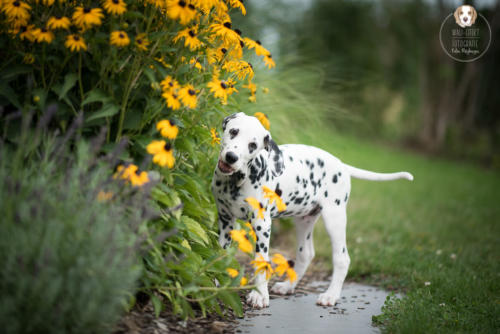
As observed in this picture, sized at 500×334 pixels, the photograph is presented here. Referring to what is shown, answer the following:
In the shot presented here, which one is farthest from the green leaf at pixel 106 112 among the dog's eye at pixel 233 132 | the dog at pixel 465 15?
the dog at pixel 465 15

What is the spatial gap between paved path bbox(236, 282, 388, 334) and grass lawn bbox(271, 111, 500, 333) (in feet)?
0.66

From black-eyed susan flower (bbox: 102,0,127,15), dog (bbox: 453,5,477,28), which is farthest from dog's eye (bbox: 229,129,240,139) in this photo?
dog (bbox: 453,5,477,28)

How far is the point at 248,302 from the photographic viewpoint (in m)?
3.41

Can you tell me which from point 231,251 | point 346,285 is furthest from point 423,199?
point 231,251

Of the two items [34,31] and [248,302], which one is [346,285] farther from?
[34,31]

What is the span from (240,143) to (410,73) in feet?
64.5

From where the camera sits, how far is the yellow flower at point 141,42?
102 inches

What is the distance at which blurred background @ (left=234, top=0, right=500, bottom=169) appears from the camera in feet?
50.7

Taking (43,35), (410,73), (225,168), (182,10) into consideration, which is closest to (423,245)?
(225,168)

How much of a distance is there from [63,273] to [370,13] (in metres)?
22.2

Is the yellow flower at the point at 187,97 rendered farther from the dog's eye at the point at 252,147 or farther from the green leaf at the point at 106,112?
the dog's eye at the point at 252,147

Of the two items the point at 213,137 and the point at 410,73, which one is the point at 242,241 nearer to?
the point at 213,137

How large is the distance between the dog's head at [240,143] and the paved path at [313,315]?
40.9 inches

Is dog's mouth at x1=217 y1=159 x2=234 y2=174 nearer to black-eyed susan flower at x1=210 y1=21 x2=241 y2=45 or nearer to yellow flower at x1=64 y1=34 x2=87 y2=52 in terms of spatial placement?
black-eyed susan flower at x1=210 y1=21 x2=241 y2=45
